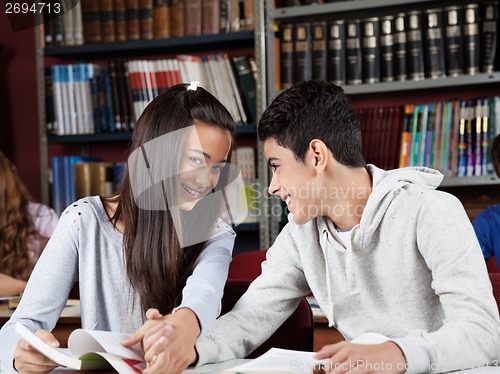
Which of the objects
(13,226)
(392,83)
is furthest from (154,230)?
(392,83)

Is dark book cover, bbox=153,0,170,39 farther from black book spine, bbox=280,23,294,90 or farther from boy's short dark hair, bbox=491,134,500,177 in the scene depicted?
boy's short dark hair, bbox=491,134,500,177

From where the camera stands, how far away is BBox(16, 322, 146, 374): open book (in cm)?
106

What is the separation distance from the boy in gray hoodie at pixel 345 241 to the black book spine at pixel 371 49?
1658 millimetres

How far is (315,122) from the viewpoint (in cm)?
138

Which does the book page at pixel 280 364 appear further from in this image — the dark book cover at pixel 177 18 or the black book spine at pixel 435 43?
the dark book cover at pixel 177 18

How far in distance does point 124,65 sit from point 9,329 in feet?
7.30

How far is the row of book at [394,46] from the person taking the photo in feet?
9.48

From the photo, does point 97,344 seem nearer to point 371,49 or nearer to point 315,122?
point 315,122

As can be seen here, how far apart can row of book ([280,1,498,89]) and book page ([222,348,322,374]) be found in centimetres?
207

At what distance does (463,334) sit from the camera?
1.08 metres

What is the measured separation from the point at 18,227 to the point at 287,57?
4.24ft

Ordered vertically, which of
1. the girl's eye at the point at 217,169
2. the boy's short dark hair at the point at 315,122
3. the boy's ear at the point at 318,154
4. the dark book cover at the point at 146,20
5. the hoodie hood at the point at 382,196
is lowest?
the hoodie hood at the point at 382,196

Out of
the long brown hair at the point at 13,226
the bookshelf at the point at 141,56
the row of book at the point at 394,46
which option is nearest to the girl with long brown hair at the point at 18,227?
the long brown hair at the point at 13,226

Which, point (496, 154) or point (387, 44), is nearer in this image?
point (496, 154)
